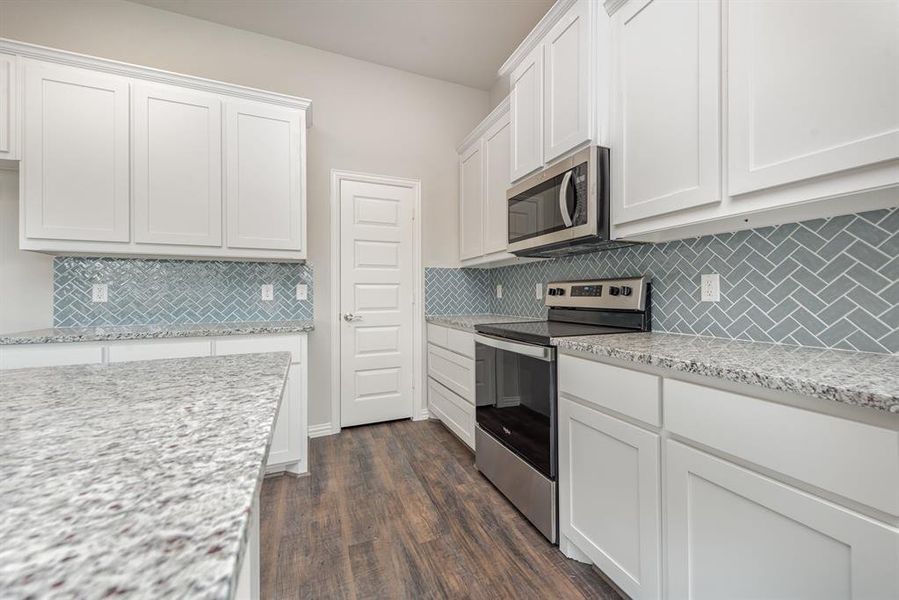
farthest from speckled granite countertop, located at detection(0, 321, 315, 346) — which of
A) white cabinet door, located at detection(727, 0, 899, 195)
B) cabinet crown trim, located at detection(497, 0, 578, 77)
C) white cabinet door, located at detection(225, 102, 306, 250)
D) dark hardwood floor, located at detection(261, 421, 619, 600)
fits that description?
white cabinet door, located at detection(727, 0, 899, 195)

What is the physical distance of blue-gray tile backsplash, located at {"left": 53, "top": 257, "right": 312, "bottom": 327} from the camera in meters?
2.38

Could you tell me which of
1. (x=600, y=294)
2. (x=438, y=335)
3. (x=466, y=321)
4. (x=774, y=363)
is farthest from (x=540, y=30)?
(x=438, y=335)

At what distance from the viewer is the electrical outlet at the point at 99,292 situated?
2.42 metres

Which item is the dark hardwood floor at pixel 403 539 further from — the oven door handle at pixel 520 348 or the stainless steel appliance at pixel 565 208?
the stainless steel appliance at pixel 565 208

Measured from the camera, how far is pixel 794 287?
136 cm

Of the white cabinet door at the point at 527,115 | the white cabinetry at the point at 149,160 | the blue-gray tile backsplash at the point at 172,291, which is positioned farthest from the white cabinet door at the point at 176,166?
the white cabinet door at the point at 527,115

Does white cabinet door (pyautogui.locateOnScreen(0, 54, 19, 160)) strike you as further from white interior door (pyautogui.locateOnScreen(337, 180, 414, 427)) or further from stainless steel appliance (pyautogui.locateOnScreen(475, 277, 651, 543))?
stainless steel appliance (pyautogui.locateOnScreen(475, 277, 651, 543))

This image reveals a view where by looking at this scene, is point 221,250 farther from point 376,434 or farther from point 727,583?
point 727,583

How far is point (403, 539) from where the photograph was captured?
68.6 inches

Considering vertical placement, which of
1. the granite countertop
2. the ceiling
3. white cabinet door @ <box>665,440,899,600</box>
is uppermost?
the ceiling

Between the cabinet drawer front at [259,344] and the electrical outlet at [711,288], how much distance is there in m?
2.19

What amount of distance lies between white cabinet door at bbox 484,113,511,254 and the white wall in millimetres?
666

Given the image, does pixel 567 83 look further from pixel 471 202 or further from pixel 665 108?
pixel 471 202

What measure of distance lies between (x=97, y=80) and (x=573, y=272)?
10.0 ft
